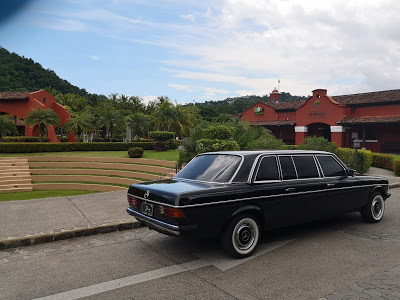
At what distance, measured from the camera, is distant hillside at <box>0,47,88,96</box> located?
53938 mm

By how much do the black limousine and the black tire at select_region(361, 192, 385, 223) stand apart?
27 cm

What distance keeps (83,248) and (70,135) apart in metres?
29.5

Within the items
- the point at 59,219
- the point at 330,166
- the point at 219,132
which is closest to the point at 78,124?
the point at 219,132

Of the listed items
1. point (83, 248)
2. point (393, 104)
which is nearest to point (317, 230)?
point (83, 248)

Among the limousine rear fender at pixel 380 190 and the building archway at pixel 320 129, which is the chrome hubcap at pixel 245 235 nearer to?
the limousine rear fender at pixel 380 190

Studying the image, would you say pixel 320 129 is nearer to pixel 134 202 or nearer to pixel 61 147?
pixel 61 147

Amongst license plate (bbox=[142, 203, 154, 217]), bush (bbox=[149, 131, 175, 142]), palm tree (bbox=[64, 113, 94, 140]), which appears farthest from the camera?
palm tree (bbox=[64, 113, 94, 140])

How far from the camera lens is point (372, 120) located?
27453 mm

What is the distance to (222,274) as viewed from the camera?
4027mm

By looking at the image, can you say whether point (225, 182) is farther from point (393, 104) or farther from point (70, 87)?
point (70, 87)

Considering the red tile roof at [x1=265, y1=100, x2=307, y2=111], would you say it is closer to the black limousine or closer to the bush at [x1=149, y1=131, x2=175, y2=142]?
the bush at [x1=149, y1=131, x2=175, y2=142]

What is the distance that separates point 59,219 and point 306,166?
5244 millimetres

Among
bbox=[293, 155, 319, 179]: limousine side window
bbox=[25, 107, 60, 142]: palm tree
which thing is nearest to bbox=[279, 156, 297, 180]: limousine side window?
bbox=[293, 155, 319, 179]: limousine side window

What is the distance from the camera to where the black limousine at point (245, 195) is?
429cm
